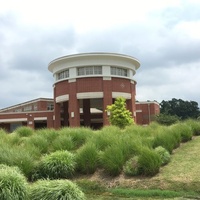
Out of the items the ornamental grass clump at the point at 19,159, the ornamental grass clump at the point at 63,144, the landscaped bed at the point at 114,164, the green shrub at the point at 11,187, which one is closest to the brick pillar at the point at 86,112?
the ornamental grass clump at the point at 63,144

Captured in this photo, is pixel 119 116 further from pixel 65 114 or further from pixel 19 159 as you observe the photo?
pixel 65 114

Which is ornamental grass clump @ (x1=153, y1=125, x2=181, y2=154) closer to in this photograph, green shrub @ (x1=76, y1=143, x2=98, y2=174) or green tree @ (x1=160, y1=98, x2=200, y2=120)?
green shrub @ (x1=76, y1=143, x2=98, y2=174)

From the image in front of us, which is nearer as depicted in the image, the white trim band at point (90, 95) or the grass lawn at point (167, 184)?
the grass lawn at point (167, 184)

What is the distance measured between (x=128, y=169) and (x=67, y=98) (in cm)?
3019

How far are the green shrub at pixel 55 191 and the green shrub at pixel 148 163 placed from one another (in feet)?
12.6

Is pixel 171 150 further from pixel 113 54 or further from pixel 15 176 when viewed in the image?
pixel 113 54

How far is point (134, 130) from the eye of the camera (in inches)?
595

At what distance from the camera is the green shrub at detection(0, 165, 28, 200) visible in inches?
260

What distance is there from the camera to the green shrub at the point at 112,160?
421 inches

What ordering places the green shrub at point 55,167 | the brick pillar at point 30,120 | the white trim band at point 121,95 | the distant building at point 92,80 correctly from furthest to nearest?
the brick pillar at point 30,120 → the white trim band at point 121,95 → the distant building at point 92,80 → the green shrub at point 55,167

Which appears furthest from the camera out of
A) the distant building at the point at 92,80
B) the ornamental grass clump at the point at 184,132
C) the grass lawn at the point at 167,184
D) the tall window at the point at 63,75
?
the tall window at the point at 63,75

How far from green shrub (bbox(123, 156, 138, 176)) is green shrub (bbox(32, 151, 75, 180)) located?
A: 1.81 meters

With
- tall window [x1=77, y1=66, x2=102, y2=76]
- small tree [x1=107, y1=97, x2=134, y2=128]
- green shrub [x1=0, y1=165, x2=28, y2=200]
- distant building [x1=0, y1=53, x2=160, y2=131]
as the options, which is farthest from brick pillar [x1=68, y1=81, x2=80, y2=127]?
green shrub [x1=0, y1=165, x2=28, y2=200]

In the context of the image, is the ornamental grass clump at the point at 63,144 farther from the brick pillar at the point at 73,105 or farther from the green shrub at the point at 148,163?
the brick pillar at the point at 73,105
